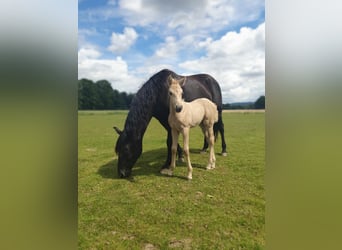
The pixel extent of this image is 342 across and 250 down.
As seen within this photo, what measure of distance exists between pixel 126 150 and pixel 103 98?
2.12 feet

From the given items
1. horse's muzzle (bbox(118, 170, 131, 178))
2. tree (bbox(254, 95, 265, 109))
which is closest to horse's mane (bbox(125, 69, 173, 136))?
horse's muzzle (bbox(118, 170, 131, 178))

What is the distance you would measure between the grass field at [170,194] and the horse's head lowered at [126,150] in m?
0.13

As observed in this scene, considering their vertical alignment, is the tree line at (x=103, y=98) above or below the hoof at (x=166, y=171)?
above

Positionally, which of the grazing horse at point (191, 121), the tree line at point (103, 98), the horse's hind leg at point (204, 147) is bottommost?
the horse's hind leg at point (204, 147)

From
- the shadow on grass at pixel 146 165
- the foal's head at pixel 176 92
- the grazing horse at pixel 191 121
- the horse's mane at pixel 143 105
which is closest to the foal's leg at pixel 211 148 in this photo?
the grazing horse at pixel 191 121

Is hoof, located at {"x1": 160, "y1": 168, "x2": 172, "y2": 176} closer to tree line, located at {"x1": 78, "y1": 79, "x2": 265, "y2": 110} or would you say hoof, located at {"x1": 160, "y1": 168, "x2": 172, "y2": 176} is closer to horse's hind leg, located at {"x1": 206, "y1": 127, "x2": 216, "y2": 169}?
horse's hind leg, located at {"x1": 206, "y1": 127, "x2": 216, "y2": 169}

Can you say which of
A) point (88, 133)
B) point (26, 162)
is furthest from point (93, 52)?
point (26, 162)

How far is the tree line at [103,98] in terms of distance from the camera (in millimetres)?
1976

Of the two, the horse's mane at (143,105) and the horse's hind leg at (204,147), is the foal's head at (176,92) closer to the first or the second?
the horse's mane at (143,105)

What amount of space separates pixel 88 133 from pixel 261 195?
5.98 feet

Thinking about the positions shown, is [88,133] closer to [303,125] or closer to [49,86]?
[49,86]

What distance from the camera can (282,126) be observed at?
152cm

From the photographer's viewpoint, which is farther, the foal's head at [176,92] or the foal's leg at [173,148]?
the foal's leg at [173,148]

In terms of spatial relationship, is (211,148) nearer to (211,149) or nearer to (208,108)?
(211,149)
